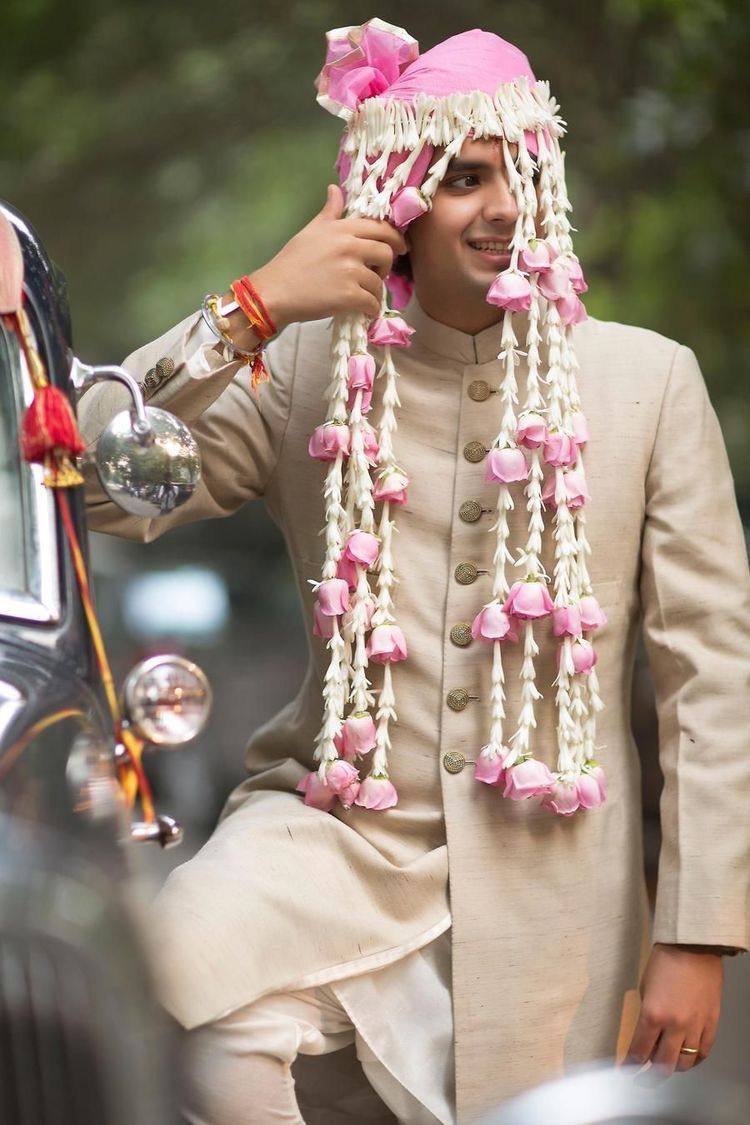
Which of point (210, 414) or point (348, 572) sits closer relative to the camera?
point (348, 572)

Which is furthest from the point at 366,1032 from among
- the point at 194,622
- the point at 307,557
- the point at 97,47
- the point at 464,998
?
the point at 194,622

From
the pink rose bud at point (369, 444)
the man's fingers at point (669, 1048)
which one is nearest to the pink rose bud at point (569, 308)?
the pink rose bud at point (369, 444)

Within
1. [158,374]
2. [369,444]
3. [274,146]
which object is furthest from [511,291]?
[274,146]

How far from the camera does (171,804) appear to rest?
22.5 feet

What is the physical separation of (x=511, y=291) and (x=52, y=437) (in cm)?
72

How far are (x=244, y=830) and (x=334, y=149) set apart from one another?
631 cm

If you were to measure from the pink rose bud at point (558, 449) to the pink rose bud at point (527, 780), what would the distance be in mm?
419

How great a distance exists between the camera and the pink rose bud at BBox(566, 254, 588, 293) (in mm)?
2346

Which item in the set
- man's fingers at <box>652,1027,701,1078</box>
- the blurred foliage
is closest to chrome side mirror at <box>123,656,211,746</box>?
man's fingers at <box>652,1027,701,1078</box>

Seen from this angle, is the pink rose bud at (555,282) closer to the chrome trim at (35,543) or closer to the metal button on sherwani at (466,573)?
the metal button on sherwani at (466,573)

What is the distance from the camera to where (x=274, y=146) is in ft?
25.5

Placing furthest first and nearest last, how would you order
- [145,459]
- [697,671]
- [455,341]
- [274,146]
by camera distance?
[274,146] < [455,341] < [697,671] < [145,459]

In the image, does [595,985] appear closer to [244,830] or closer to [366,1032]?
[366,1032]

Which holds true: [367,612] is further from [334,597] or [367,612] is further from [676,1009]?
[676,1009]
